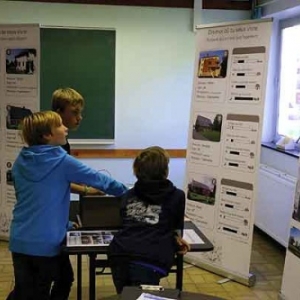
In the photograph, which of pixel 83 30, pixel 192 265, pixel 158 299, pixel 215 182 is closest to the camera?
pixel 158 299

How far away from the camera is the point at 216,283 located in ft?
11.6

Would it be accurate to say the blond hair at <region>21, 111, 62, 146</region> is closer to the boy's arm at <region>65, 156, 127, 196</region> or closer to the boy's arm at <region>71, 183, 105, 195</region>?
the boy's arm at <region>65, 156, 127, 196</region>

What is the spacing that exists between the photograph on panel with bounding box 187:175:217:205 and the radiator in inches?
26.3

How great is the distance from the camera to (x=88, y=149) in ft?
16.0

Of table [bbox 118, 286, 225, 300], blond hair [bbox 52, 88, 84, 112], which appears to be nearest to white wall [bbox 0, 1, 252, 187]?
blond hair [bbox 52, 88, 84, 112]

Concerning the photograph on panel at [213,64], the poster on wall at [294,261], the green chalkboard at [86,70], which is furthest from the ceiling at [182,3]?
the poster on wall at [294,261]

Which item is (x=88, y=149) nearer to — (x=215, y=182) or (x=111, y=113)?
(x=111, y=113)

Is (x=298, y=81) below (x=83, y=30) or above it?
below

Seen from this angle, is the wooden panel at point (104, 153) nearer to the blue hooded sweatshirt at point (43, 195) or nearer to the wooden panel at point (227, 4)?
the wooden panel at point (227, 4)

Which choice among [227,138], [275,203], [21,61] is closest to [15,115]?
[21,61]

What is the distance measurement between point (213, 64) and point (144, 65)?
1314 millimetres

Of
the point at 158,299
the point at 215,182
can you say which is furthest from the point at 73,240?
the point at 215,182

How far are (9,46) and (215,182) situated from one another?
206 cm

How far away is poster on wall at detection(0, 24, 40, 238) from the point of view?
406 centimetres
